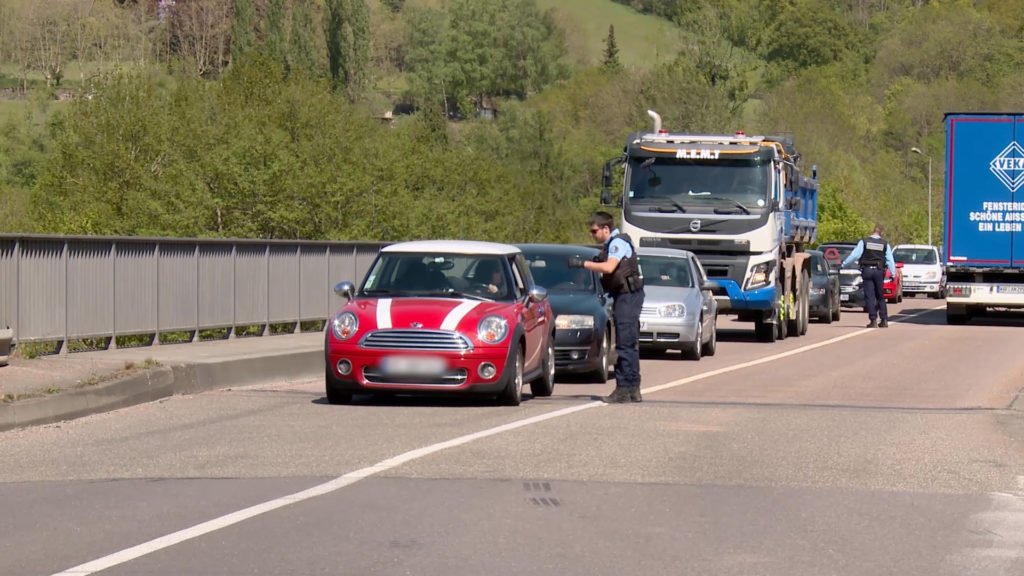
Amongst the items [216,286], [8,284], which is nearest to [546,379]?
[8,284]

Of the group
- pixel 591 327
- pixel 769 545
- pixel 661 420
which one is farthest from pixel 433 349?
pixel 769 545

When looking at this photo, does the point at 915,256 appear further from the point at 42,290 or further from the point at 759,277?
the point at 42,290

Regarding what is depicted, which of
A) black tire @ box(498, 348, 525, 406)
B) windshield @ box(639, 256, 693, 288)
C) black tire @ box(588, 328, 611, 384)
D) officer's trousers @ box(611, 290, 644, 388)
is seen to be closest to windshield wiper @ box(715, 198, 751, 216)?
windshield @ box(639, 256, 693, 288)

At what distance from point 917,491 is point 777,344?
1862 cm

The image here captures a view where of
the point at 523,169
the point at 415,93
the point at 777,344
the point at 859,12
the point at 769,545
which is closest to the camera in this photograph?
the point at 769,545

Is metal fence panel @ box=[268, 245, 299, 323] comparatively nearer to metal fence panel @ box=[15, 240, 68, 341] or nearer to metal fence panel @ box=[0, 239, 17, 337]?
metal fence panel @ box=[15, 240, 68, 341]

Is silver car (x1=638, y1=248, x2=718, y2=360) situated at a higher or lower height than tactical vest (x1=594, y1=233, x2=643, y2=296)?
lower

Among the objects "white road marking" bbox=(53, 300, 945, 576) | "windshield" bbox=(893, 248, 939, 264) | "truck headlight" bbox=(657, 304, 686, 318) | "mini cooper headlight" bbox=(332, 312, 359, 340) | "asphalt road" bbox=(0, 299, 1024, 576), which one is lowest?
"asphalt road" bbox=(0, 299, 1024, 576)

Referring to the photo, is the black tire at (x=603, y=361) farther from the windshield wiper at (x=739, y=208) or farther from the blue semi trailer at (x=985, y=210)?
the blue semi trailer at (x=985, y=210)

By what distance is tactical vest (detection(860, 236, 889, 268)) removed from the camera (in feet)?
111

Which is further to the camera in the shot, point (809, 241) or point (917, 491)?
point (809, 241)

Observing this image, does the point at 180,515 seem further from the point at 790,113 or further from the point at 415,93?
the point at 415,93

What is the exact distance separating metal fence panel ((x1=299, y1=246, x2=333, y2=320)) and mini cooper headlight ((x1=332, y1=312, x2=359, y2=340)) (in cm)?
1085

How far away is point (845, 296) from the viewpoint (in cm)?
4525
